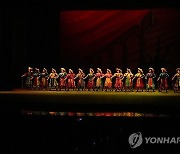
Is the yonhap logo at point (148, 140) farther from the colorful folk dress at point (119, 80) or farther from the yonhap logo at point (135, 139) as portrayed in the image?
the colorful folk dress at point (119, 80)

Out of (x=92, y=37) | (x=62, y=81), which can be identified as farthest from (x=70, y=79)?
(x=92, y=37)

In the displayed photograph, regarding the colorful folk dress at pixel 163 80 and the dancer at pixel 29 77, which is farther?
the dancer at pixel 29 77

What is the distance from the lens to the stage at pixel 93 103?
7.46m

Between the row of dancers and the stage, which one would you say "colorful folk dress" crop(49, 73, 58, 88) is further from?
the stage

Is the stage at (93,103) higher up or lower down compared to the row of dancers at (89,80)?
lower down

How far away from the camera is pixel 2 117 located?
15.7 feet

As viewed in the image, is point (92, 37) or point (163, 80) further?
point (92, 37)

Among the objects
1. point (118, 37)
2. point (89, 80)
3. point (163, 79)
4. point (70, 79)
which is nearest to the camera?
point (163, 79)

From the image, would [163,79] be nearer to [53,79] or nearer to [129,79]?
[129,79]

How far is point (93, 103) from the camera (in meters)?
7.82

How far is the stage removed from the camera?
7.46m

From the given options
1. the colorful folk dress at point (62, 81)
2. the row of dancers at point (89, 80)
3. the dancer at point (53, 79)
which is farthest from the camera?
the dancer at point (53, 79)

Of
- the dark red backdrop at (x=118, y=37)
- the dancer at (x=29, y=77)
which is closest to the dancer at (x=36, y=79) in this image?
the dancer at (x=29, y=77)

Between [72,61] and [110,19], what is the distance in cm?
230
